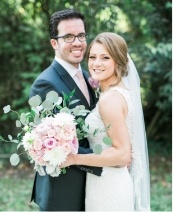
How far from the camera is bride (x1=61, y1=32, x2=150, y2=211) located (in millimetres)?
2615

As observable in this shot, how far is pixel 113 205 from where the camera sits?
287 centimetres

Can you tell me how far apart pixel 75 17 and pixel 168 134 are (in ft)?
17.5

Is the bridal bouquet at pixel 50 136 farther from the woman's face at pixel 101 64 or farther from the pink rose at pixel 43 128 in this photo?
the woman's face at pixel 101 64

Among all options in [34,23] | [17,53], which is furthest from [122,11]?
[17,53]

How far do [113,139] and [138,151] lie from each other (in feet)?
1.36

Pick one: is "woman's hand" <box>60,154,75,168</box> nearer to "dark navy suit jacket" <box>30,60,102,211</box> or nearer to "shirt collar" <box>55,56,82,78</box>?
"dark navy suit jacket" <box>30,60,102,211</box>

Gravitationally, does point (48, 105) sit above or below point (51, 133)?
above

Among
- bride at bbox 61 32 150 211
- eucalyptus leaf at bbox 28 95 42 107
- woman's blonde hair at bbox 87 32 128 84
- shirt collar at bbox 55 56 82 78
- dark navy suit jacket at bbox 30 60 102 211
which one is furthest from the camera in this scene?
shirt collar at bbox 55 56 82 78

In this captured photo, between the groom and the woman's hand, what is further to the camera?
the groom

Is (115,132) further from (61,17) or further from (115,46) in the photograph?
(61,17)

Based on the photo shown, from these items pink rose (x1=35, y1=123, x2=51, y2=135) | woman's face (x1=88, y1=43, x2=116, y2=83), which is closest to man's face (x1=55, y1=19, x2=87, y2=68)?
woman's face (x1=88, y1=43, x2=116, y2=83)

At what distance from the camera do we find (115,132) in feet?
8.55

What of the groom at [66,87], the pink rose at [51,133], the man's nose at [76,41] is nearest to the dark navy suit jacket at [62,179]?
the groom at [66,87]

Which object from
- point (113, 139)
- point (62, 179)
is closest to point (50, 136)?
point (113, 139)
